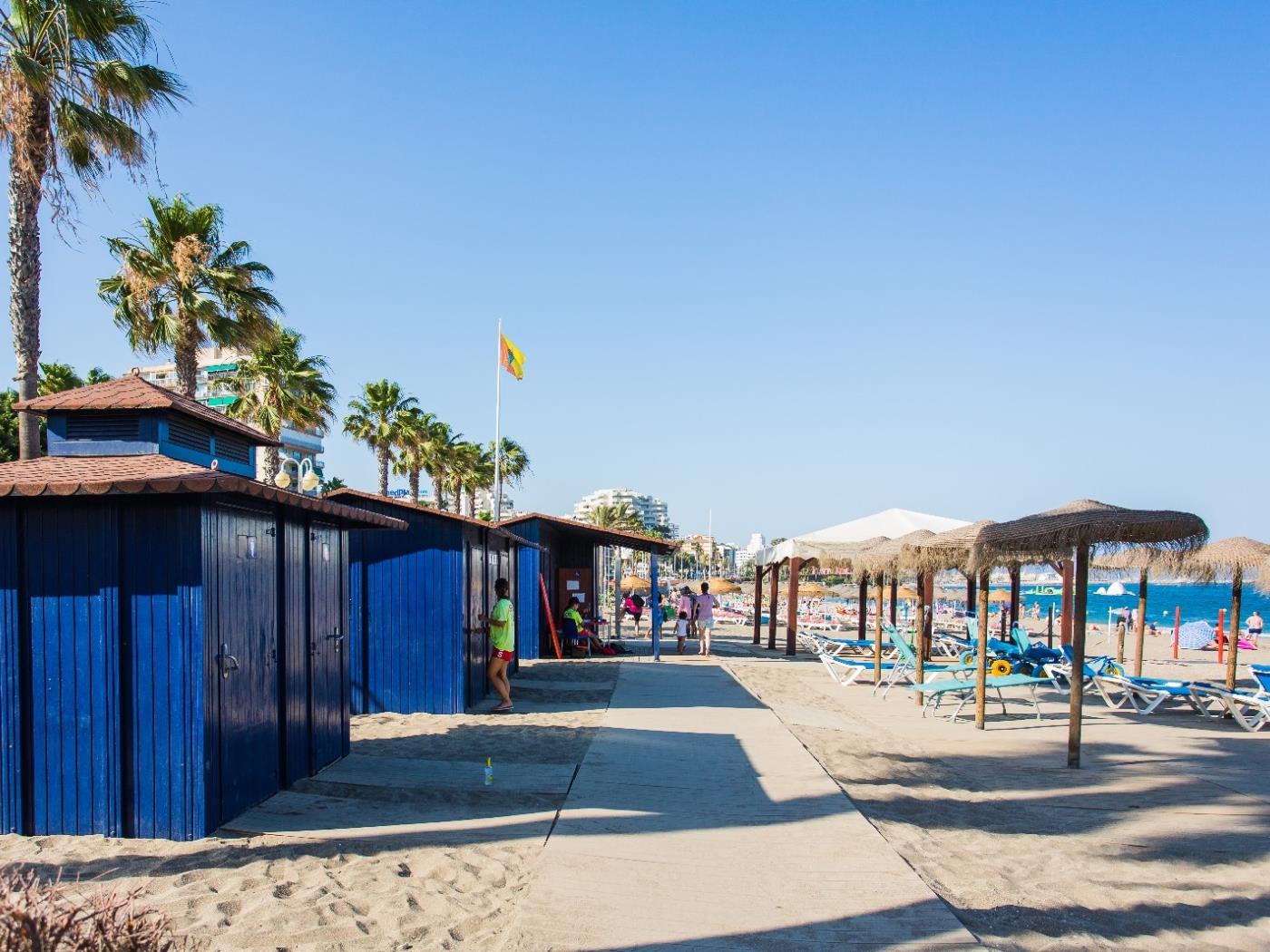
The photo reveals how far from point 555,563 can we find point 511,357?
17.8ft

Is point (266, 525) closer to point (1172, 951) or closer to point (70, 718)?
point (70, 718)

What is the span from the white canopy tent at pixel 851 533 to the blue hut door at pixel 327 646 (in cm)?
1135

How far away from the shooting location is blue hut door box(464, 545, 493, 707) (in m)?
11.7

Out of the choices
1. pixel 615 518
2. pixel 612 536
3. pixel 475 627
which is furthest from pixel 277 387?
pixel 615 518

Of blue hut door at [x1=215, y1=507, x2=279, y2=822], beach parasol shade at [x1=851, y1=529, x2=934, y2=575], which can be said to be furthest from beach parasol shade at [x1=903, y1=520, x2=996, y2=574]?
blue hut door at [x1=215, y1=507, x2=279, y2=822]

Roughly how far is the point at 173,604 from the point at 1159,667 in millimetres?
22254

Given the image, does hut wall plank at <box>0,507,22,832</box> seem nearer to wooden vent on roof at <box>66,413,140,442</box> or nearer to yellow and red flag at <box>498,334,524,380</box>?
wooden vent on roof at <box>66,413,140,442</box>

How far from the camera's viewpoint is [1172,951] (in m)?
4.54

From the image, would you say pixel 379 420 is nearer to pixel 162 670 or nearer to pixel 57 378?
pixel 57 378

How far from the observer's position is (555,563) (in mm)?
22078

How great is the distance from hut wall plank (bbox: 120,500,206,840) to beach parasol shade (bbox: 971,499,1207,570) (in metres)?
7.59

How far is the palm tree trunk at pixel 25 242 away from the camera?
10.9 metres

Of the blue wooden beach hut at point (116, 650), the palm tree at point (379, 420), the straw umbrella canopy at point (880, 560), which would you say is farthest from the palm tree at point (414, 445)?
the blue wooden beach hut at point (116, 650)

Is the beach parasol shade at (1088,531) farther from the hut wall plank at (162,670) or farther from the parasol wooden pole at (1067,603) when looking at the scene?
the hut wall plank at (162,670)
